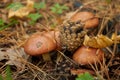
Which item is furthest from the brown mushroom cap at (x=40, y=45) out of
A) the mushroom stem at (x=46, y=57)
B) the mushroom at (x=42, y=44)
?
the mushroom stem at (x=46, y=57)

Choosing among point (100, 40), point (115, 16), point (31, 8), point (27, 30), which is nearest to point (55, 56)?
point (100, 40)

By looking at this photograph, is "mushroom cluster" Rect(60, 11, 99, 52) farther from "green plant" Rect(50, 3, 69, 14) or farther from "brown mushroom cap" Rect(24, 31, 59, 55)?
"green plant" Rect(50, 3, 69, 14)

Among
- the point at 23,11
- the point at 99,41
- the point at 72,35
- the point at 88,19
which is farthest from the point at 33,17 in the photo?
the point at 99,41

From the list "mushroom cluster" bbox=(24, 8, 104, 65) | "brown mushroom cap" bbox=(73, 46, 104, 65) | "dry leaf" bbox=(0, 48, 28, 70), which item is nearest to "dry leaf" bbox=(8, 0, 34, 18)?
"dry leaf" bbox=(0, 48, 28, 70)

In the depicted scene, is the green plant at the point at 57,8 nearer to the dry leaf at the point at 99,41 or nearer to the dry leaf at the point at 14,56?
the dry leaf at the point at 14,56

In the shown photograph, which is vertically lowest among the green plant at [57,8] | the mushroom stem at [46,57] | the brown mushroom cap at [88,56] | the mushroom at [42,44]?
the mushroom stem at [46,57]

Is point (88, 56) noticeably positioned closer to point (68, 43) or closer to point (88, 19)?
point (68, 43)

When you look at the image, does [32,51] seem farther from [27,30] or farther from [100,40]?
[27,30]
